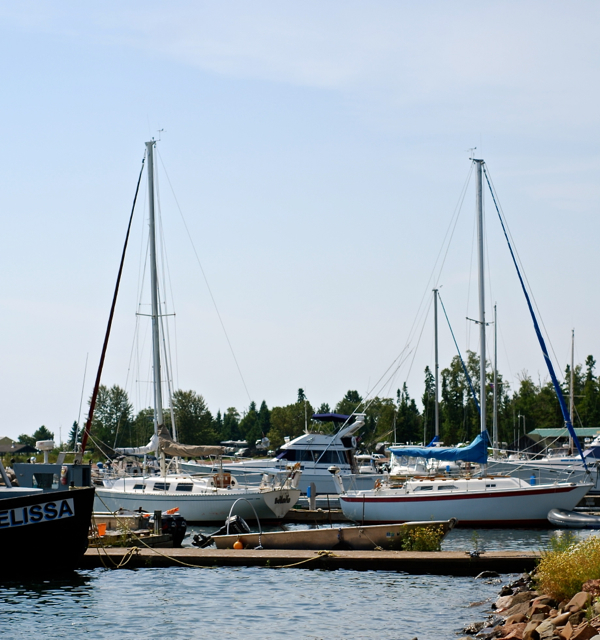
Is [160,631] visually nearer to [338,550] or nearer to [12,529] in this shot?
[12,529]

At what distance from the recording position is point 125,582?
26.1 m

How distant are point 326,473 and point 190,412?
7671cm

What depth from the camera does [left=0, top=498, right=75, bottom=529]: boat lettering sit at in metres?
25.2

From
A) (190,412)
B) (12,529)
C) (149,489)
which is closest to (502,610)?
(12,529)

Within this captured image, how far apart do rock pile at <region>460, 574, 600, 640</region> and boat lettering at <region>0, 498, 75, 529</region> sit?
11938 mm

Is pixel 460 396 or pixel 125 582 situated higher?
pixel 460 396

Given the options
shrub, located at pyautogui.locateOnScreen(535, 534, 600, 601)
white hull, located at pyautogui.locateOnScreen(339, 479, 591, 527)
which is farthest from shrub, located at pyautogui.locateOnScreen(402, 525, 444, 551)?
white hull, located at pyautogui.locateOnScreen(339, 479, 591, 527)

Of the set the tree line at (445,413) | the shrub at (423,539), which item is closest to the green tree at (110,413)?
the tree line at (445,413)

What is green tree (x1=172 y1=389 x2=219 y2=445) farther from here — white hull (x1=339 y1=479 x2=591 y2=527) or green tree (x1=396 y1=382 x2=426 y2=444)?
white hull (x1=339 y1=479 x2=591 y2=527)

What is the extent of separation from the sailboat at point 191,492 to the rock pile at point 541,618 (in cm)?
2124

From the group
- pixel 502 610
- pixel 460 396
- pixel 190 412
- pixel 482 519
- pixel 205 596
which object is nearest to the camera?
pixel 502 610

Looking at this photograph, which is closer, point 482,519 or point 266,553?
point 266,553

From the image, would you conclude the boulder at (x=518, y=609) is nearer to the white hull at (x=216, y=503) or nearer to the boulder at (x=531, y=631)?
the boulder at (x=531, y=631)

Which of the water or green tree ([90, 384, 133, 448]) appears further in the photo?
green tree ([90, 384, 133, 448])
